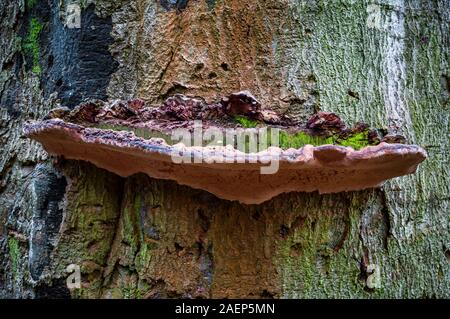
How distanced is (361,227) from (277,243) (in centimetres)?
30

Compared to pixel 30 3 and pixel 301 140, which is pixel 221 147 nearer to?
pixel 301 140

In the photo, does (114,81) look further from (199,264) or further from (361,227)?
(361,227)

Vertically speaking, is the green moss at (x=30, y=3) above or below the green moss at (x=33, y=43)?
above

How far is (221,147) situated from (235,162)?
60 millimetres

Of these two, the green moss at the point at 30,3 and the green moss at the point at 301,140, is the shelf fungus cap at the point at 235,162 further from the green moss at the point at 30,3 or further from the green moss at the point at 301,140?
the green moss at the point at 30,3

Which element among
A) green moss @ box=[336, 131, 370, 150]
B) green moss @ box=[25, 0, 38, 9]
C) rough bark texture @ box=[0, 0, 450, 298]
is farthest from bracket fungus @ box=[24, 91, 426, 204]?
green moss @ box=[25, 0, 38, 9]

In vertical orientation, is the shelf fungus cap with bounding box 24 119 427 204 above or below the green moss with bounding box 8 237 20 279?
above

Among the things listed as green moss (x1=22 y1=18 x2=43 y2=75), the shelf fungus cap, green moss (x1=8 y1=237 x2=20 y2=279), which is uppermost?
green moss (x1=22 y1=18 x2=43 y2=75)

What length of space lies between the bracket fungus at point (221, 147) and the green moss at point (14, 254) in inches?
18.0

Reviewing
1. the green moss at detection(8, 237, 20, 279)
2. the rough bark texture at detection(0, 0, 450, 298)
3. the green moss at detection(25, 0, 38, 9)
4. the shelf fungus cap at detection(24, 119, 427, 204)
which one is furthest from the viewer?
the green moss at detection(25, 0, 38, 9)

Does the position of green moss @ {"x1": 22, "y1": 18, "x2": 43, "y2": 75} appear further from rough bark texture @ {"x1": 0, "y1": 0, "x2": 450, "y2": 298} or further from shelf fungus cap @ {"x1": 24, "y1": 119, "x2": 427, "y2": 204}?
shelf fungus cap @ {"x1": 24, "y1": 119, "x2": 427, "y2": 204}

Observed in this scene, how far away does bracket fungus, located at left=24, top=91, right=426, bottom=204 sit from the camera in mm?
1113

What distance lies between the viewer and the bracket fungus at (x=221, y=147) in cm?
111

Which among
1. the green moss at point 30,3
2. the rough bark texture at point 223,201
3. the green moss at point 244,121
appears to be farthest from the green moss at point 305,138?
the green moss at point 30,3
